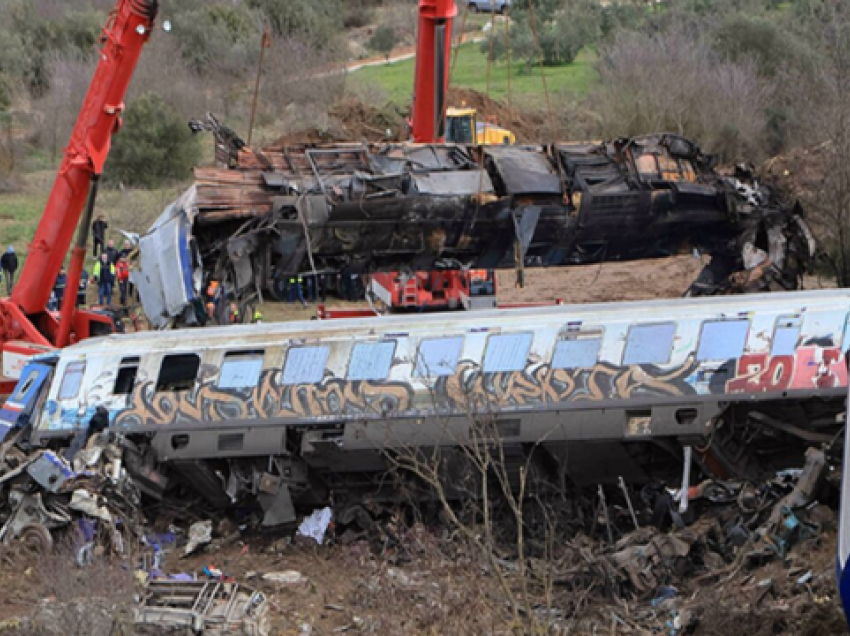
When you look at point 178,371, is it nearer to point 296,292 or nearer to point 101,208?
point 296,292

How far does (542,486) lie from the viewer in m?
15.7

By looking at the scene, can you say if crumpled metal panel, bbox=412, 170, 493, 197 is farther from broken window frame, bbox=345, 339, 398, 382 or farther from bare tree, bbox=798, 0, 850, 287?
bare tree, bbox=798, 0, 850, 287

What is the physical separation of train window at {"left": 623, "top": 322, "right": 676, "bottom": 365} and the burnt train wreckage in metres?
7.03

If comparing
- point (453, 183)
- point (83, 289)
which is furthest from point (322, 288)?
point (453, 183)

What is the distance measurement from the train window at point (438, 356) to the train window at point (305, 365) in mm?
1187

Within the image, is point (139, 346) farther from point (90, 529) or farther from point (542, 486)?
point (542, 486)

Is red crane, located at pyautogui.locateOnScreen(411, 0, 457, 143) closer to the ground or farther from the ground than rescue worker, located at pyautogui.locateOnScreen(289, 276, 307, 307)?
farther from the ground

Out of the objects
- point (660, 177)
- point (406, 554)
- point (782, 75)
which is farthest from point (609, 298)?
point (406, 554)

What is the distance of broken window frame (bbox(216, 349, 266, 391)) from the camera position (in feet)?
53.6

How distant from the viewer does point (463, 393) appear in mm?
15008

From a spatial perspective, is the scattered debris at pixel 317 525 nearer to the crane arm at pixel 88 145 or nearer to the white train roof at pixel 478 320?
the white train roof at pixel 478 320

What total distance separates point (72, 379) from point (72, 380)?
20mm

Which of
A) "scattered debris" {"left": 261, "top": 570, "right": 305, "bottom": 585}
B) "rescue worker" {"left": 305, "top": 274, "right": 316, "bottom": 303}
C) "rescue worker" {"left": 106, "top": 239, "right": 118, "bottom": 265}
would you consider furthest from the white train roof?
"rescue worker" {"left": 305, "top": 274, "right": 316, "bottom": 303}

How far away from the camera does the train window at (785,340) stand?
14.9 metres
